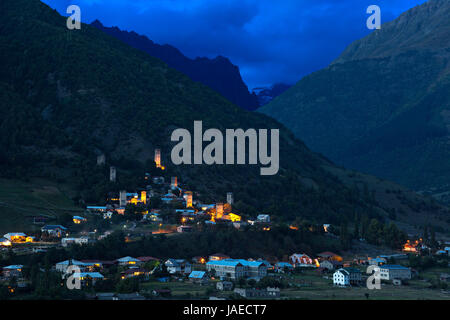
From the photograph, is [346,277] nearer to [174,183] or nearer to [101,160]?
[174,183]

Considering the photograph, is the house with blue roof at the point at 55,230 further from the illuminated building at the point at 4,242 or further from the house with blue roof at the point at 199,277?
the house with blue roof at the point at 199,277

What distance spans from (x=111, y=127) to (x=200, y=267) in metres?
77.0

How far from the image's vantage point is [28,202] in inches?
3821

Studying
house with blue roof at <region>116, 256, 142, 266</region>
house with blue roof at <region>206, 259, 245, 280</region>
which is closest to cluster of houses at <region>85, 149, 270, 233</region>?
house with blue roof at <region>116, 256, 142, 266</region>

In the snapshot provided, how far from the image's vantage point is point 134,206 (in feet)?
328

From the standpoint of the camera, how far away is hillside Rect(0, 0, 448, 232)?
123188 mm

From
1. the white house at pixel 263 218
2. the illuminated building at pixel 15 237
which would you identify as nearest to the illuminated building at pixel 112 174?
the white house at pixel 263 218

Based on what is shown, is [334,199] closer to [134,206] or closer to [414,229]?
[414,229]

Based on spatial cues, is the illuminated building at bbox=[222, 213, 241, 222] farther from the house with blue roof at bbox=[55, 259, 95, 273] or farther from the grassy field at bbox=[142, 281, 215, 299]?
the house with blue roof at bbox=[55, 259, 95, 273]

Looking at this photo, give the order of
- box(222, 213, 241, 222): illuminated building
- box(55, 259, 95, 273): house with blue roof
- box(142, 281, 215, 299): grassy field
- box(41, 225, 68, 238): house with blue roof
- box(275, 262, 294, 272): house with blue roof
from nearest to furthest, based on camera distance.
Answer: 1. box(142, 281, 215, 299): grassy field
2. box(55, 259, 95, 273): house with blue roof
3. box(275, 262, 294, 272): house with blue roof
4. box(41, 225, 68, 238): house with blue roof
5. box(222, 213, 241, 222): illuminated building

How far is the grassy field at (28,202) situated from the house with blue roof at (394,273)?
47.5m

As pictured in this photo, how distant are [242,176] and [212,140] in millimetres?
17207

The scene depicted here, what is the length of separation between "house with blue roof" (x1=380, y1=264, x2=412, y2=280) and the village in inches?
4.9
